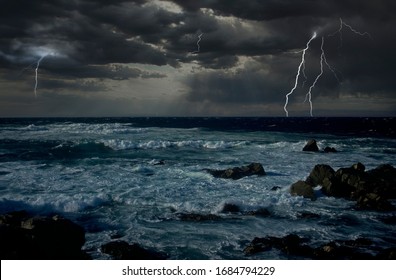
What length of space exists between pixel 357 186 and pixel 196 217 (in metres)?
8.05

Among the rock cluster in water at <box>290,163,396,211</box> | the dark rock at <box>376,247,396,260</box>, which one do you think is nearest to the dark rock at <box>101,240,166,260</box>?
the dark rock at <box>376,247,396,260</box>

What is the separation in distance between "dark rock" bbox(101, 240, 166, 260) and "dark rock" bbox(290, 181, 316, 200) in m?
8.13

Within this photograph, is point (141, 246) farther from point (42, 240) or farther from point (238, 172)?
point (238, 172)

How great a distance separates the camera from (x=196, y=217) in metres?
12.2

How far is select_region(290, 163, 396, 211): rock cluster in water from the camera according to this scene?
13812mm

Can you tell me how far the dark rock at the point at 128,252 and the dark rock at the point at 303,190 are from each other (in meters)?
8.13

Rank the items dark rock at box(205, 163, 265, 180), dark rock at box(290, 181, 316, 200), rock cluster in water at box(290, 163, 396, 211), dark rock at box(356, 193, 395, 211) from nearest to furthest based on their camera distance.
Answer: dark rock at box(356, 193, 395, 211) < rock cluster in water at box(290, 163, 396, 211) < dark rock at box(290, 181, 316, 200) < dark rock at box(205, 163, 265, 180)

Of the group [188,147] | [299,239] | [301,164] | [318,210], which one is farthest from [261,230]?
[188,147]

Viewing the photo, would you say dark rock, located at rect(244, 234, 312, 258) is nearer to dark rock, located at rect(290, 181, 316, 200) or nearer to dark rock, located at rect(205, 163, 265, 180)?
dark rock, located at rect(290, 181, 316, 200)

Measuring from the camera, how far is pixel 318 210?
1323cm

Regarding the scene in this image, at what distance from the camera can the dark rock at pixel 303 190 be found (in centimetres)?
1493

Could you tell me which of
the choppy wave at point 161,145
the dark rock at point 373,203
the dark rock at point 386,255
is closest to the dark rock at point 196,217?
the dark rock at point 386,255

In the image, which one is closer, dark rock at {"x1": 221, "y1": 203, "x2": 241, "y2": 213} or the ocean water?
the ocean water

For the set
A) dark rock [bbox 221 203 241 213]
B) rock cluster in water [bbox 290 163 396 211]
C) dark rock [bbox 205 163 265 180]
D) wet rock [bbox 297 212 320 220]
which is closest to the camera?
wet rock [bbox 297 212 320 220]
